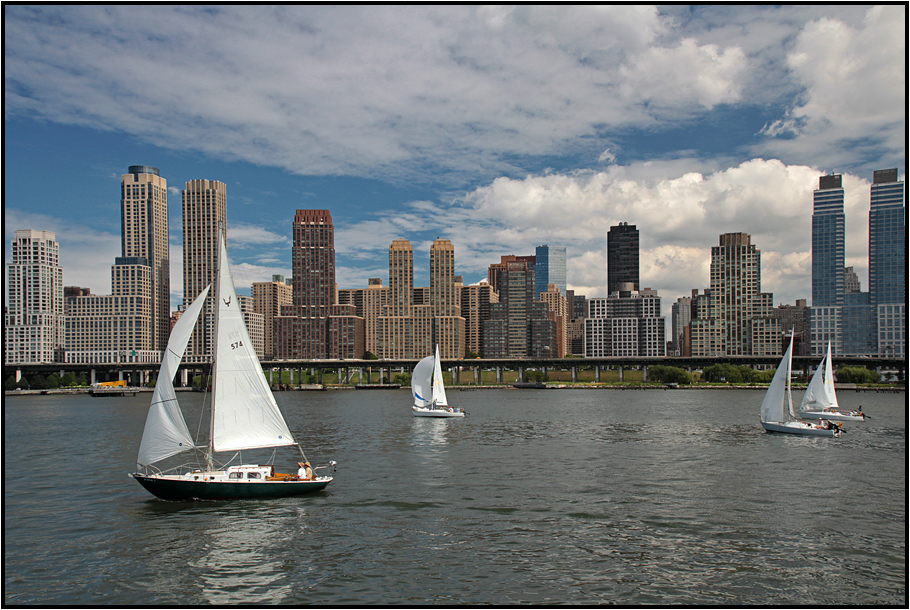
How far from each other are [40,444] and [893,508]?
79899 mm

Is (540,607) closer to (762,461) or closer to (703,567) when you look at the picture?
(703,567)

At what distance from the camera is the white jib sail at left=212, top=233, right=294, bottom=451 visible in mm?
40469

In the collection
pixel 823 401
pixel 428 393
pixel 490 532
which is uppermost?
pixel 823 401

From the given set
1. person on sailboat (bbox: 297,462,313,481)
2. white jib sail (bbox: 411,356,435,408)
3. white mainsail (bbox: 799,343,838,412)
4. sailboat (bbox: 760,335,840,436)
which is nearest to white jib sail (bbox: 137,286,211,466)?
person on sailboat (bbox: 297,462,313,481)

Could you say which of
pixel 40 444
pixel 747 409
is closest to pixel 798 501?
pixel 40 444

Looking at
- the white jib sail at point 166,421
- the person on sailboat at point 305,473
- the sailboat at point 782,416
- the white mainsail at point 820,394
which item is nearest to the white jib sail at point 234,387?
the white jib sail at point 166,421

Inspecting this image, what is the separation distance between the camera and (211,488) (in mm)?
39719

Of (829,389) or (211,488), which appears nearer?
(211,488)

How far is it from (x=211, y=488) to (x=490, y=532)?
17.6 m

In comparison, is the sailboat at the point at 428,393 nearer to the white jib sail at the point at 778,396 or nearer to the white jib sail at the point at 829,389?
the white jib sail at the point at 778,396

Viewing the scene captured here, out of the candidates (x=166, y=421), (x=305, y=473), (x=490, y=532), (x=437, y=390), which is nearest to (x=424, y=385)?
(x=437, y=390)

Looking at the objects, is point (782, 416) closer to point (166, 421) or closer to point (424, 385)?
point (424, 385)

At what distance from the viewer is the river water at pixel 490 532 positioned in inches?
1041

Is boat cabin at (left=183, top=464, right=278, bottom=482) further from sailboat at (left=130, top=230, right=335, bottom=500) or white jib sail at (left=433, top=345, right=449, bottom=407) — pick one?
white jib sail at (left=433, top=345, right=449, bottom=407)
